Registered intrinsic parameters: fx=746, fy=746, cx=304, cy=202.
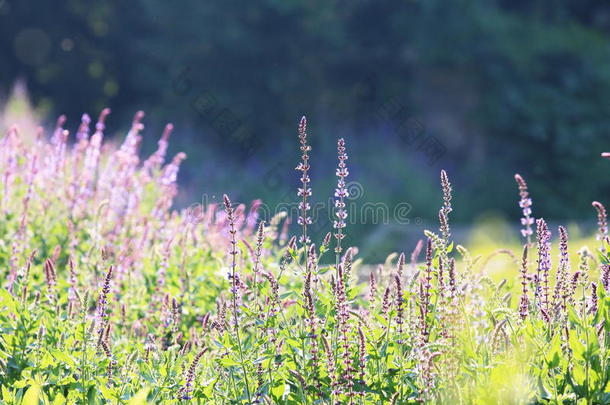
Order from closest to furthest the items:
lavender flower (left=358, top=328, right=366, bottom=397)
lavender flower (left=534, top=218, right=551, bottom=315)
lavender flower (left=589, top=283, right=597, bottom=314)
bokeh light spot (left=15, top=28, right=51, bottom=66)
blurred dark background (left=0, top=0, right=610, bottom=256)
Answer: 1. lavender flower (left=358, top=328, right=366, bottom=397)
2. lavender flower (left=534, top=218, right=551, bottom=315)
3. lavender flower (left=589, top=283, right=597, bottom=314)
4. blurred dark background (left=0, top=0, right=610, bottom=256)
5. bokeh light spot (left=15, top=28, right=51, bottom=66)

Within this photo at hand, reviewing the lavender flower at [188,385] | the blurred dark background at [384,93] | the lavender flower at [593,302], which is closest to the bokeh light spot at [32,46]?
the blurred dark background at [384,93]

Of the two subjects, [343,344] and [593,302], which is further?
[593,302]

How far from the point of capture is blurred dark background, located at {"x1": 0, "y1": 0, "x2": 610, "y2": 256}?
1420 centimetres

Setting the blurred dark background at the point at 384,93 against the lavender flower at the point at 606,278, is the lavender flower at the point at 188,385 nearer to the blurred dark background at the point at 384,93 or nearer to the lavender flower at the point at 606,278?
the lavender flower at the point at 606,278

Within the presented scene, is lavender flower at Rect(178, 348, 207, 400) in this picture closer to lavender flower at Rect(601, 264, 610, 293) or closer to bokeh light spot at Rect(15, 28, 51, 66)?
lavender flower at Rect(601, 264, 610, 293)

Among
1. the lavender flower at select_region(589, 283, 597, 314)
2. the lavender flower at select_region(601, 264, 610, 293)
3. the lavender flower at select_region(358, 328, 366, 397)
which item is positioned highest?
the lavender flower at select_region(601, 264, 610, 293)

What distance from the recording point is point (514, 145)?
1523cm

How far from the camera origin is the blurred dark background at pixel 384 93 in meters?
14.2

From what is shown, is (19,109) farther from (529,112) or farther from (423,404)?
(423,404)

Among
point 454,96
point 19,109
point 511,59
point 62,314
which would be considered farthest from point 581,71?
point 62,314

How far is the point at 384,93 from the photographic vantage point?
1653 cm

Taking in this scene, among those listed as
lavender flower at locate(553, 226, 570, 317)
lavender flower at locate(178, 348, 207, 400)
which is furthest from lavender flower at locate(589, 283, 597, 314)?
lavender flower at locate(178, 348, 207, 400)

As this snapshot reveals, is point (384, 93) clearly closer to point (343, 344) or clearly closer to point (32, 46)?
point (32, 46)

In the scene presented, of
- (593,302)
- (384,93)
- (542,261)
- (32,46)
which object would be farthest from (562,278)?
(32,46)
